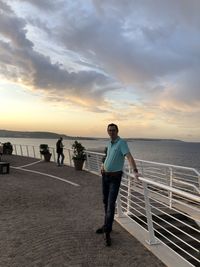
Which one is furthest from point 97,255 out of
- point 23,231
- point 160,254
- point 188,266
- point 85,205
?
point 85,205

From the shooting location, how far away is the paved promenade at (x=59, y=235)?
5.21m

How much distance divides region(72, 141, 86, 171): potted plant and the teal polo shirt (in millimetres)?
12021

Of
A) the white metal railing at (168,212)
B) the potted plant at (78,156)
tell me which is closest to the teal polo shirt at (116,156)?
the white metal railing at (168,212)

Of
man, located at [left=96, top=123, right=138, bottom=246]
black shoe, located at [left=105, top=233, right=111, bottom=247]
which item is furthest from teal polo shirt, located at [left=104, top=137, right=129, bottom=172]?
black shoe, located at [left=105, top=233, right=111, bottom=247]

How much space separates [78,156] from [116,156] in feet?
41.5

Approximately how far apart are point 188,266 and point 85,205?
4502 millimetres

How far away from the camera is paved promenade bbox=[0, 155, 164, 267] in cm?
521

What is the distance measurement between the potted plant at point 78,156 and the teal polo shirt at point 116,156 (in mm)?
12021

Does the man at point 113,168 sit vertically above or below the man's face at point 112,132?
below

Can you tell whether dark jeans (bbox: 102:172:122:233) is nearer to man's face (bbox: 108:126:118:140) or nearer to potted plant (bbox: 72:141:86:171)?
man's face (bbox: 108:126:118:140)

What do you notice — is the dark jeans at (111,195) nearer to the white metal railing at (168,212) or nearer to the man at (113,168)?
the man at (113,168)

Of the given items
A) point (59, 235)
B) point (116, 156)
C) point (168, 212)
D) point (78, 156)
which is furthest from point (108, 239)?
point (78, 156)

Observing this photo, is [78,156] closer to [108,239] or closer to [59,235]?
[59,235]

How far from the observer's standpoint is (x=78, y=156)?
18.7m
